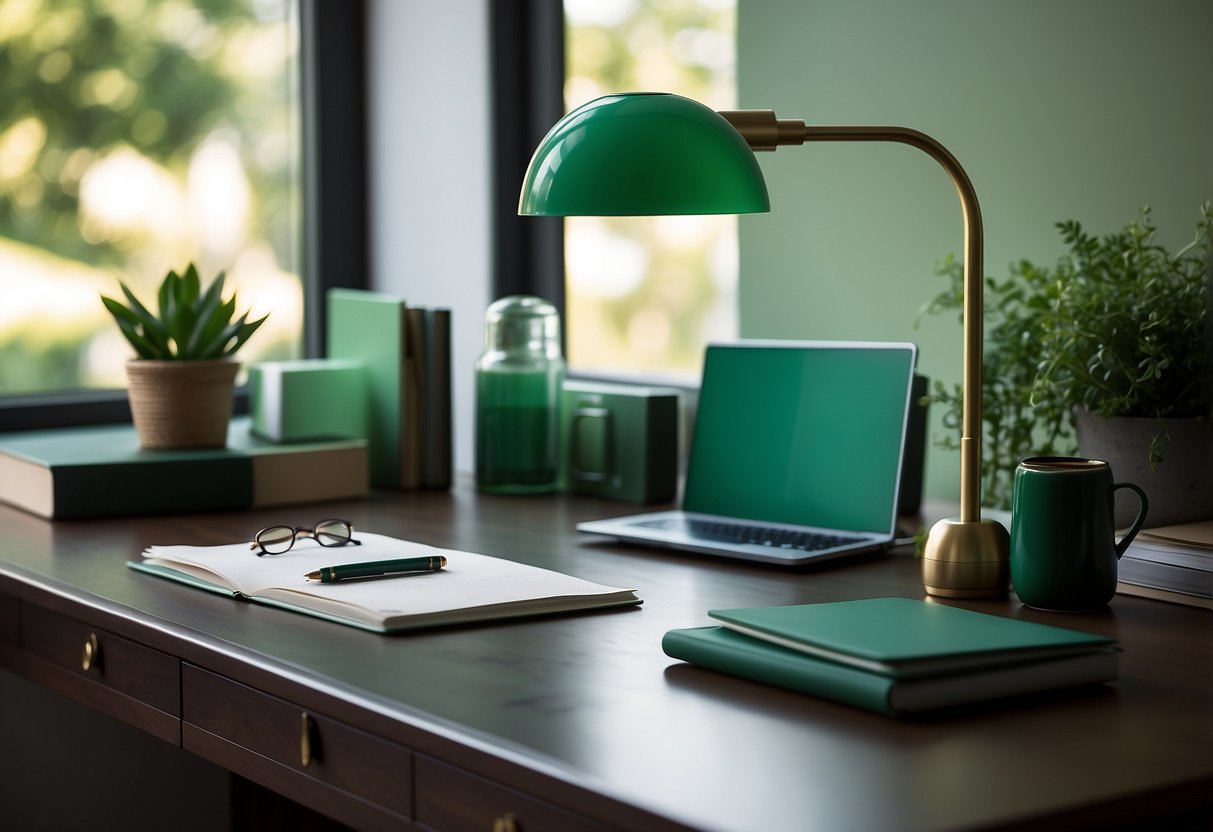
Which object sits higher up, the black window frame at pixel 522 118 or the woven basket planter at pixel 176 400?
the black window frame at pixel 522 118

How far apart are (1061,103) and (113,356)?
5.04 ft

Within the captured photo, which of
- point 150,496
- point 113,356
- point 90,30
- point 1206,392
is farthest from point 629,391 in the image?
point 90,30

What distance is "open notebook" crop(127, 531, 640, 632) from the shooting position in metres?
1.11

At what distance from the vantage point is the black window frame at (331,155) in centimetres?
246

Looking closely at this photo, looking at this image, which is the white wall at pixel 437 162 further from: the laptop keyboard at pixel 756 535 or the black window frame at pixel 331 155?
the laptop keyboard at pixel 756 535

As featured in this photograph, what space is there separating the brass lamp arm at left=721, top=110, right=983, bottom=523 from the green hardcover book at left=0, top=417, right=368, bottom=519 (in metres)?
0.82

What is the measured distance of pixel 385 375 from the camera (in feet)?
6.43

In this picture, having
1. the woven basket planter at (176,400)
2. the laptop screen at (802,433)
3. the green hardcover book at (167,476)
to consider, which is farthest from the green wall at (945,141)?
the woven basket planter at (176,400)

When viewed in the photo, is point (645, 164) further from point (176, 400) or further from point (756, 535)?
point (176, 400)

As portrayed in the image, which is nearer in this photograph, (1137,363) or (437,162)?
(1137,363)

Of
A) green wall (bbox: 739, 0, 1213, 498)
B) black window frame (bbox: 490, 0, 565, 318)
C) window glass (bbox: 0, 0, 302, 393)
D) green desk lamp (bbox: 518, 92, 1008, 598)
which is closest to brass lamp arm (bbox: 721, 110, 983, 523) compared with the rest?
green desk lamp (bbox: 518, 92, 1008, 598)

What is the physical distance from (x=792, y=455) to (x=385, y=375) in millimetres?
663

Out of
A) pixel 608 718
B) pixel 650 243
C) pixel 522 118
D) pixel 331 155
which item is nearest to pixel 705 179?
pixel 608 718

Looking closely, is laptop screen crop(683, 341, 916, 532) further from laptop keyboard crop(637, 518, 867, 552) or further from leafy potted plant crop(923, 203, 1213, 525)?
leafy potted plant crop(923, 203, 1213, 525)
